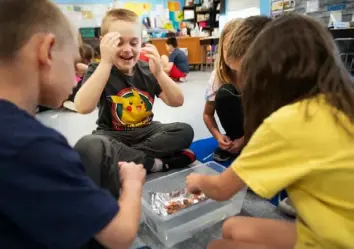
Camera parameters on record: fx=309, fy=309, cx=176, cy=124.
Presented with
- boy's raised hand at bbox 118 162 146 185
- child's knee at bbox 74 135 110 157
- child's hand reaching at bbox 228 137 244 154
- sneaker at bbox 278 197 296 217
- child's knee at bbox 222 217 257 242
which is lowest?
sneaker at bbox 278 197 296 217

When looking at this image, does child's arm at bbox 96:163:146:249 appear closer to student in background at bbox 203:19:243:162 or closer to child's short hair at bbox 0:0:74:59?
child's short hair at bbox 0:0:74:59

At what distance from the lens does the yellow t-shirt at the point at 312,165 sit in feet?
1.63

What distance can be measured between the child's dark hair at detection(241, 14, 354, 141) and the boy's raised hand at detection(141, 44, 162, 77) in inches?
23.7

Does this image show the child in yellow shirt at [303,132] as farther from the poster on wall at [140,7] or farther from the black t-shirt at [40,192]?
the poster on wall at [140,7]

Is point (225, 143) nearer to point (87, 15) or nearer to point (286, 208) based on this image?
point (286, 208)

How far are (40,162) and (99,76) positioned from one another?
0.77 metres

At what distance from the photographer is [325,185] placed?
0.52 meters

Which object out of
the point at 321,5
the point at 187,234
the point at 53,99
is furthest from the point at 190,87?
the point at 53,99

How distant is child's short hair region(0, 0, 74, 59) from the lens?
45 cm

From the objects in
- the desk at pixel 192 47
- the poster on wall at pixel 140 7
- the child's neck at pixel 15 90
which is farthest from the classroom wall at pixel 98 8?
the child's neck at pixel 15 90

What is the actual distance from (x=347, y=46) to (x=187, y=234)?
9.50 ft

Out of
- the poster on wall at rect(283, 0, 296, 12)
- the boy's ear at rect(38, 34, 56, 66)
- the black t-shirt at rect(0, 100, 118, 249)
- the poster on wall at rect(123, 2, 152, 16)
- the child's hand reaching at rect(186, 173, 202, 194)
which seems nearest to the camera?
the black t-shirt at rect(0, 100, 118, 249)

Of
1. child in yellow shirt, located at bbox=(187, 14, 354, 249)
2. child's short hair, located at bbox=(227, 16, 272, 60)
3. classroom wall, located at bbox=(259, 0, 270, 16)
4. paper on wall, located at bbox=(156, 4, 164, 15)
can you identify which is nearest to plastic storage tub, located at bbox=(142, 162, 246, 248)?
child in yellow shirt, located at bbox=(187, 14, 354, 249)

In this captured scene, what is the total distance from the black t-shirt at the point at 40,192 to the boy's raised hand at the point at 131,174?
208mm
